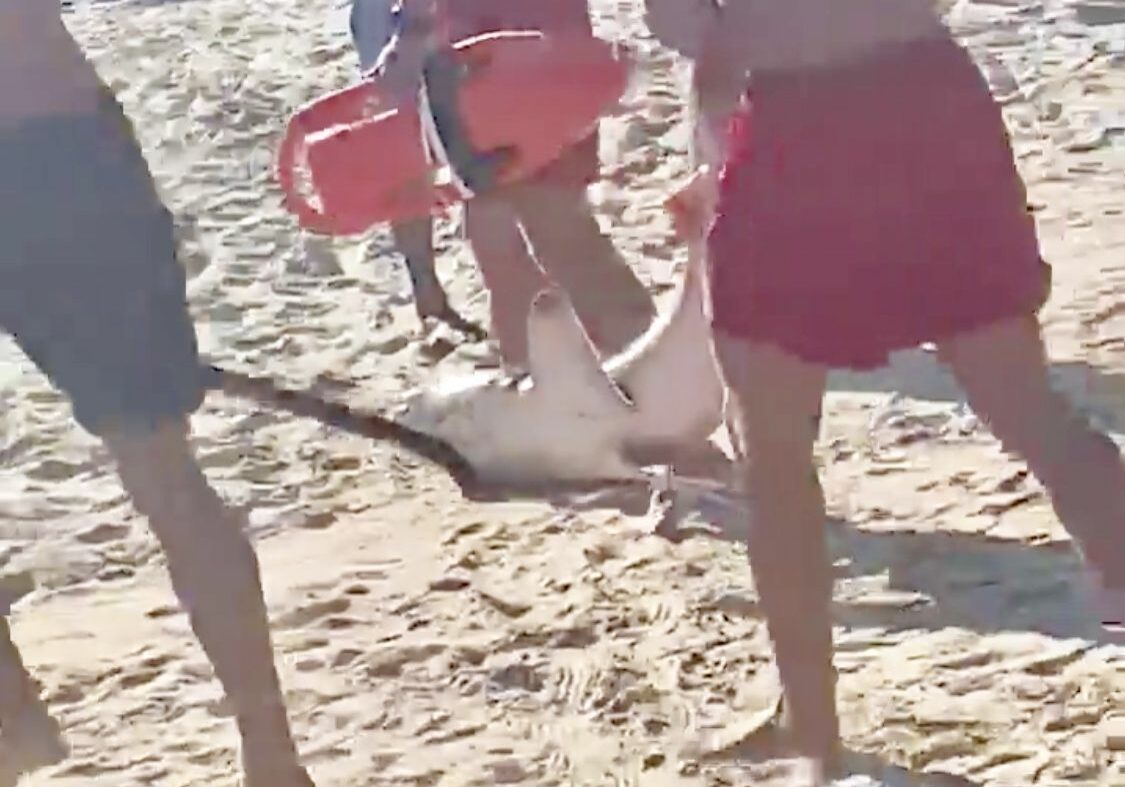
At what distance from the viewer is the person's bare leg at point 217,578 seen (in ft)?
2.85

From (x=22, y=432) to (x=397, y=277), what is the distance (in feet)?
1.35

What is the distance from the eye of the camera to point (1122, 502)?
0.81 m

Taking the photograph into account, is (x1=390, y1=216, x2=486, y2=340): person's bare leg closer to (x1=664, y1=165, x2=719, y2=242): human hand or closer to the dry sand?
the dry sand

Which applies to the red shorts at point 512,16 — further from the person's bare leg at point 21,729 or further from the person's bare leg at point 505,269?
the person's bare leg at point 21,729

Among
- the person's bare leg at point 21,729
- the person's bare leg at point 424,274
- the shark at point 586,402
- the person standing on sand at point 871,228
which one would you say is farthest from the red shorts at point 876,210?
the person's bare leg at point 424,274

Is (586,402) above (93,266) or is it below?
below

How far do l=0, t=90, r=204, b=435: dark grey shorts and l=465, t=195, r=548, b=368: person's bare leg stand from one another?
330mm

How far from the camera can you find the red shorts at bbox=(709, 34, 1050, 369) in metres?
0.77

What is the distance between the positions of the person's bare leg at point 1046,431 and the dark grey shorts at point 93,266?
360mm

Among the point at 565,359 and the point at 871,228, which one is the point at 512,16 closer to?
the point at 565,359

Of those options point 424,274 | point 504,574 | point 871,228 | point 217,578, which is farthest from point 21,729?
point 424,274

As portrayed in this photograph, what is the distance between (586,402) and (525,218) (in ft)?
0.43

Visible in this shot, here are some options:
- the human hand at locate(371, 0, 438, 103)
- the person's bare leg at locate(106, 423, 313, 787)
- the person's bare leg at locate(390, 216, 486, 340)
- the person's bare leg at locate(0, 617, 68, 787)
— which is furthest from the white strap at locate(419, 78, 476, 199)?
the person's bare leg at locate(390, 216, 486, 340)

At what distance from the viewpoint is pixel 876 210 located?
779 millimetres
